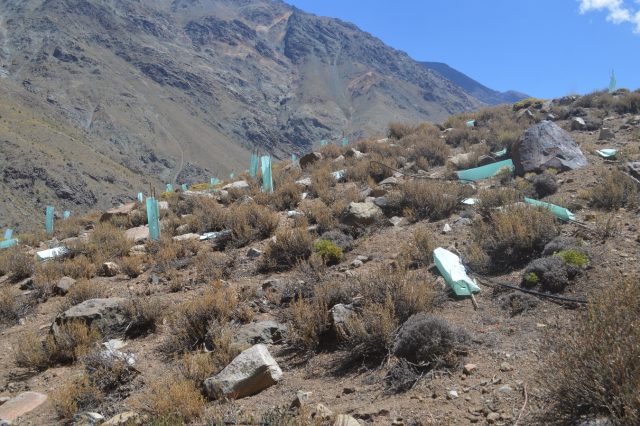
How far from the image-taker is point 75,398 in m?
4.25

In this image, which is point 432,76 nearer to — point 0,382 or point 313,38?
point 313,38

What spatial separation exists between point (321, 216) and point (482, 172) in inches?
159

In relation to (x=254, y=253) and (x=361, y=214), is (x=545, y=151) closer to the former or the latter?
(x=361, y=214)

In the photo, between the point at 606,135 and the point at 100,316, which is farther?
the point at 606,135

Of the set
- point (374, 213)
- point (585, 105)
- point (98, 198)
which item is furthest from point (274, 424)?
point (98, 198)

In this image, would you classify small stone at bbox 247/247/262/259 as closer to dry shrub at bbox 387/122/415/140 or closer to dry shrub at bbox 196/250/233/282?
dry shrub at bbox 196/250/233/282

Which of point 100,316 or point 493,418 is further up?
point 493,418

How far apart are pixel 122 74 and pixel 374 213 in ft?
357

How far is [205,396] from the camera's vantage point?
3986 millimetres

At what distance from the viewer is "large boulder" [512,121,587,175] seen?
9.14m

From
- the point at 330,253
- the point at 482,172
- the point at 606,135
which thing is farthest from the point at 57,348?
the point at 606,135

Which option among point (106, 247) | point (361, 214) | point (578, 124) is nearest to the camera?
point (361, 214)

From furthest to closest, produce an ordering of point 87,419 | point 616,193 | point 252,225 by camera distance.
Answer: point 252,225
point 616,193
point 87,419

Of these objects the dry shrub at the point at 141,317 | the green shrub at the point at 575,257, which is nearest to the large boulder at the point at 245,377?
the dry shrub at the point at 141,317
